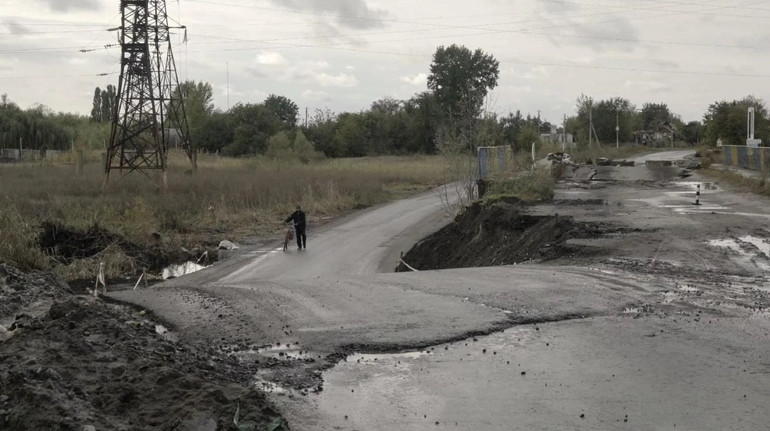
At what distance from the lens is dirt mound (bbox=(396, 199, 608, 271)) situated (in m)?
16.0

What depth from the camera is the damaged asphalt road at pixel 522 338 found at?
545 cm

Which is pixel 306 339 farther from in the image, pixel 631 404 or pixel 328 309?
pixel 631 404

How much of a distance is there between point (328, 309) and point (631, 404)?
405 centimetres

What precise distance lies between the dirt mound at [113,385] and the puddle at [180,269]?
1232 centimetres

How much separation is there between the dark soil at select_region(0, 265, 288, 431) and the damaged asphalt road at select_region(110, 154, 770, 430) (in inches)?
16.9

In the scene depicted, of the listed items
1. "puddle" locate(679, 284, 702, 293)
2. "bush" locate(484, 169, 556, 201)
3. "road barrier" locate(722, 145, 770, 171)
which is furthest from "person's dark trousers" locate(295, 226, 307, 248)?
"road barrier" locate(722, 145, 770, 171)

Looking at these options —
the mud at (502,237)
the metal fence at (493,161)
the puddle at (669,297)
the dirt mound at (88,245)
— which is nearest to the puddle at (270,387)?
the puddle at (669,297)

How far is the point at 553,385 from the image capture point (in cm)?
600

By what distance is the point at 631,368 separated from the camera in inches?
252

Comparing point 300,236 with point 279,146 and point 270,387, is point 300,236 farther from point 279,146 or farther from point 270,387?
point 279,146

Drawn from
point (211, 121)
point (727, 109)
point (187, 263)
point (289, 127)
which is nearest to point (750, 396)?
point (187, 263)

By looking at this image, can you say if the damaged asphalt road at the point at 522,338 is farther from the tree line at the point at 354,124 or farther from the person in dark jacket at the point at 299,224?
the tree line at the point at 354,124

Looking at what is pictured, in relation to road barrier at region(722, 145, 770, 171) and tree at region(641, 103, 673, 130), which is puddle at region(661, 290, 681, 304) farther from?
tree at region(641, 103, 673, 130)

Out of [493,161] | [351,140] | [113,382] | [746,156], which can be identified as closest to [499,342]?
[113,382]
